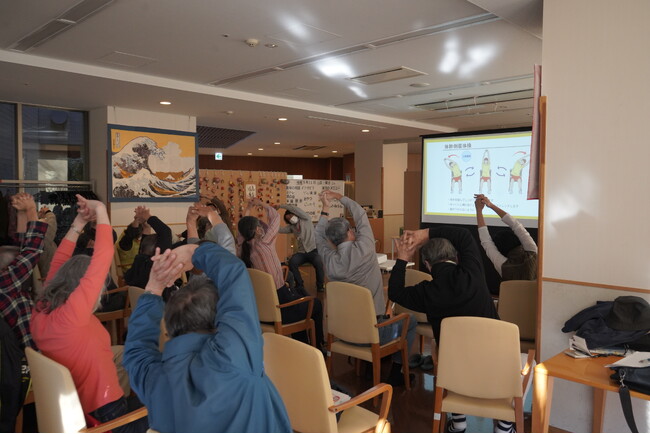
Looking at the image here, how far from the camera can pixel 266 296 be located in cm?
400

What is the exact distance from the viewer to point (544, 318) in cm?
302

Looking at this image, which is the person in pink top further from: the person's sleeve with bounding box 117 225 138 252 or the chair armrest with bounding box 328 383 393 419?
the person's sleeve with bounding box 117 225 138 252

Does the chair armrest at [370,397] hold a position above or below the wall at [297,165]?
below

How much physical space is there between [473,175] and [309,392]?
5.05 m

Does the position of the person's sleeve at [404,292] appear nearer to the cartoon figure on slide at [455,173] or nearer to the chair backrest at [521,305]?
the chair backrest at [521,305]

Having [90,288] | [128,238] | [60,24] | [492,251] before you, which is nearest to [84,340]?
[90,288]

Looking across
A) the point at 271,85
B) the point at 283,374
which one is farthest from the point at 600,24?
the point at 271,85

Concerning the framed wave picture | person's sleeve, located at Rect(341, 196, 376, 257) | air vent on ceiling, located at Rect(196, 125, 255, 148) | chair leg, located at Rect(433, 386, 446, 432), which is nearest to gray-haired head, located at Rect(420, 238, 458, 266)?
chair leg, located at Rect(433, 386, 446, 432)

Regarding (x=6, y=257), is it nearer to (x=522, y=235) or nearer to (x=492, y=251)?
(x=492, y=251)

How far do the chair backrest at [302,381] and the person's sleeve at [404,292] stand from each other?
111 centimetres

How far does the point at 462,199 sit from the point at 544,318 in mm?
3781

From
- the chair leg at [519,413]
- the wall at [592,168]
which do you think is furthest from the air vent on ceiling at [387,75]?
the chair leg at [519,413]

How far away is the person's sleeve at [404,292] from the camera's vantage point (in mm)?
3033

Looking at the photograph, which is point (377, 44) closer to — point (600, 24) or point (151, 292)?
point (600, 24)
